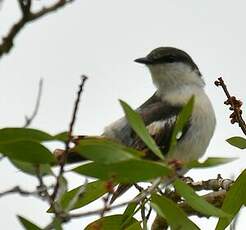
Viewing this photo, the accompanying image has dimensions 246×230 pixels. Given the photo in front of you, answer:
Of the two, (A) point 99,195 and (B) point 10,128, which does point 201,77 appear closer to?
(A) point 99,195

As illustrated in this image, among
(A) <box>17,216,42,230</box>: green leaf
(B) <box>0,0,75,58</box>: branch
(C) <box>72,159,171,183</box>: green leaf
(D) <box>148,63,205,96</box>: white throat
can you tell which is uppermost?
(B) <box>0,0,75,58</box>: branch

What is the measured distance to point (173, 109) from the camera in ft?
20.4

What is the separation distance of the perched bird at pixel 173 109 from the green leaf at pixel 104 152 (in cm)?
249

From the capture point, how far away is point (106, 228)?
130 inches

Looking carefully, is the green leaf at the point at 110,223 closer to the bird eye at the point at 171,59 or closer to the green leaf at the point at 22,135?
the green leaf at the point at 22,135

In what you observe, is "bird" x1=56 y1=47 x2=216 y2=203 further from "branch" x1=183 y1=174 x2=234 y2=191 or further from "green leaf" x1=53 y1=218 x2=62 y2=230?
"green leaf" x1=53 y1=218 x2=62 y2=230

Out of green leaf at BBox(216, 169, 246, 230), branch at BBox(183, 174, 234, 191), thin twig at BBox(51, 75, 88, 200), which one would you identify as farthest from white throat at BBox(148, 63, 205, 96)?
thin twig at BBox(51, 75, 88, 200)

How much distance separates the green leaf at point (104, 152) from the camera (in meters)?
2.24

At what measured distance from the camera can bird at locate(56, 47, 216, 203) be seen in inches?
227

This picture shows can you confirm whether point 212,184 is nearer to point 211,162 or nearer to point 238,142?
point 238,142

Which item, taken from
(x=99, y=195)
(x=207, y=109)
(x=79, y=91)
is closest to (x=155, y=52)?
(x=207, y=109)

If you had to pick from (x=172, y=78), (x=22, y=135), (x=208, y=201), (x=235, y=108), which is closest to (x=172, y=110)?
(x=172, y=78)

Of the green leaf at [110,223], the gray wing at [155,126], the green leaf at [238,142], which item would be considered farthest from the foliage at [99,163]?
the gray wing at [155,126]

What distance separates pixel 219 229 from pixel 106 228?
50 centimetres
